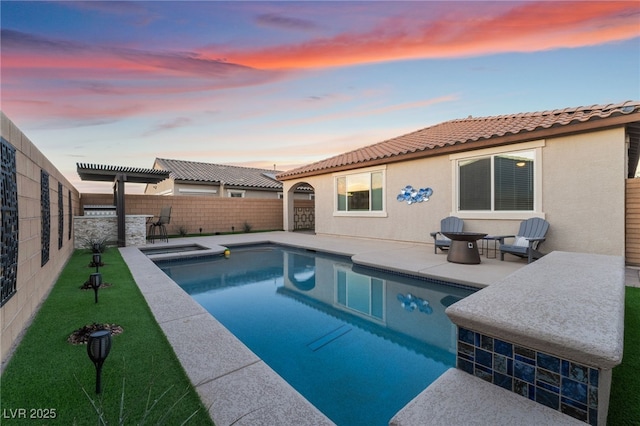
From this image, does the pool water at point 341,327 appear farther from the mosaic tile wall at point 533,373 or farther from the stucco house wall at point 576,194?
the stucco house wall at point 576,194

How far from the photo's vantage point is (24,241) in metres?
3.34

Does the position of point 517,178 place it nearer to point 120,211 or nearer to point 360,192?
point 360,192

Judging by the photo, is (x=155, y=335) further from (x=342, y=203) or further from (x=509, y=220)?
(x=342, y=203)

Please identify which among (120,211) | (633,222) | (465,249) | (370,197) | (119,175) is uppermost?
(119,175)

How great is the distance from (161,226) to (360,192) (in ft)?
29.3

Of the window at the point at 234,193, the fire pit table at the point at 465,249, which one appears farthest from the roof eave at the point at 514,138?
the window at the point at 234,193

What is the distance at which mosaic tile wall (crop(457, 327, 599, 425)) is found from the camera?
1.61m

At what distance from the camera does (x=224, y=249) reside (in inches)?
392

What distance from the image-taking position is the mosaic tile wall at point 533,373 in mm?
1613

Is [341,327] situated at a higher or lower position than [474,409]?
lower

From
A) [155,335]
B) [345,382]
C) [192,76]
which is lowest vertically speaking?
[345,382]

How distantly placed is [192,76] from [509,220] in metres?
10.4

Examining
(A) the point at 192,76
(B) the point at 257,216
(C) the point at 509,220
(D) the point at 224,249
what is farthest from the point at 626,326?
(B) the point at 257,216

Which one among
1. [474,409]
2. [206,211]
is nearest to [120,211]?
[206,211]
